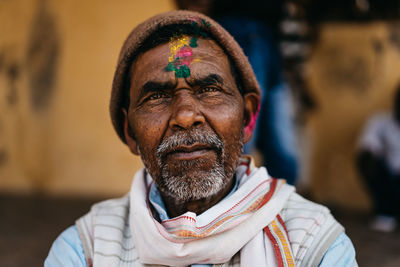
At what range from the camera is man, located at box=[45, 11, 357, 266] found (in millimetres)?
1533

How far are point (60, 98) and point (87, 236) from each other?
373 centimetres

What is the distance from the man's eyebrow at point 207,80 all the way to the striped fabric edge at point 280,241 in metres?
0.57

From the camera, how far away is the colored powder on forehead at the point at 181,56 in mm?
1709

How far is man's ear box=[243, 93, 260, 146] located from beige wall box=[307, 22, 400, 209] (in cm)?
385

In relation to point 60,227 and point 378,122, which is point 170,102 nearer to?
point 60,227

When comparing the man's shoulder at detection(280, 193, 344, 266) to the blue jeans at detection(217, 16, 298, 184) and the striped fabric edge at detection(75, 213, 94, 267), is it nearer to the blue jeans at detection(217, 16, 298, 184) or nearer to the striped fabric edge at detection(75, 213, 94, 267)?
the striped fabric edge at detection(75, 213, 94, 267)

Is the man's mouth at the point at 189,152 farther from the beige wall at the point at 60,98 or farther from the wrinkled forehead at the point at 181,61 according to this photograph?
the beige wall at the point at 60,98

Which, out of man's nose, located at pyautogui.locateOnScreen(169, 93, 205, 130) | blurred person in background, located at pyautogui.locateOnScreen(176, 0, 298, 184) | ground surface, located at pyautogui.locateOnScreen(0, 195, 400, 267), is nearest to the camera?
man's nose, located at pyautogui.locateOnScreen(169, 93, 205, 130)

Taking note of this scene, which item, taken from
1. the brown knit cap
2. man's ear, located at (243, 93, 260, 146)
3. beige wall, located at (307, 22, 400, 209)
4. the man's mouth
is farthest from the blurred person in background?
beige wall, located at (307, 22, 400, 209)

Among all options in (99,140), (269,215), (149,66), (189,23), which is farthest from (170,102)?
(99,140)

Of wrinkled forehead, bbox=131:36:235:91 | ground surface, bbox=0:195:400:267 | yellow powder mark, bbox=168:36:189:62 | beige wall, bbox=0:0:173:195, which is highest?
yellow powder mark, bbox=168:36:189:62

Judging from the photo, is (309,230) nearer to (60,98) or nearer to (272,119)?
(272,119)

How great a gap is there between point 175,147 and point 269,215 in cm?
41

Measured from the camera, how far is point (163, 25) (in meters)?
1.72
